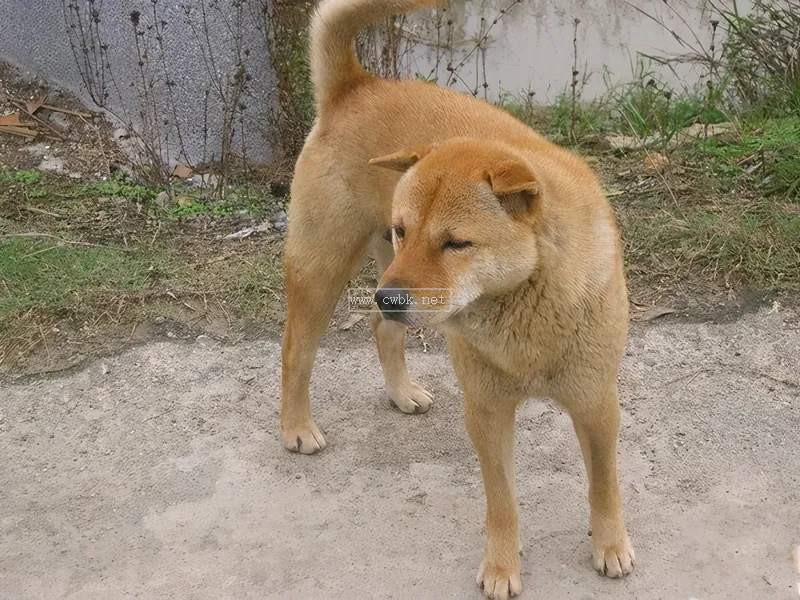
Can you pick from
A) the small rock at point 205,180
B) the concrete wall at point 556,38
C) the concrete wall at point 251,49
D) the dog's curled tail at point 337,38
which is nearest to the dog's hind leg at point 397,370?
the dog's curled tail at point 337,38

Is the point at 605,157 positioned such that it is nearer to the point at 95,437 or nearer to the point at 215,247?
the point at 215,247

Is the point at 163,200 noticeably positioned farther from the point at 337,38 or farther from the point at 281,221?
the point at 337,38

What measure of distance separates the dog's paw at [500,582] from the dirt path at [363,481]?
0.08 meters

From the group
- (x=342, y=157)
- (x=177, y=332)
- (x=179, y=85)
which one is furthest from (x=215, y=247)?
(x=342, y=157)

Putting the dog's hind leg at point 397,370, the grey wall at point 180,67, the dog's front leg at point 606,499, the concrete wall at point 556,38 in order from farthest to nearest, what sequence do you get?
the concrete wall at point 556,38
the grey wall at point 180,67
the dog's hind leg at point 397,370
the dog's front leg at point 606,499

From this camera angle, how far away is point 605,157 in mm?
5555

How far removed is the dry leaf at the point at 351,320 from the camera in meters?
4.22

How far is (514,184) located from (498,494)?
1.08m

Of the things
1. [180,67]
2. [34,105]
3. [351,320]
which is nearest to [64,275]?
[351,320]

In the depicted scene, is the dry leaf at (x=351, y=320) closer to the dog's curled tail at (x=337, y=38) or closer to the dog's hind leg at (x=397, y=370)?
the dog's hind leg at (x=397, y=370)

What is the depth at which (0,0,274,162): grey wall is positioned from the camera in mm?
5469

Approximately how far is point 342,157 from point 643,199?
8.60ft

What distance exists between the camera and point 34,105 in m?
6.09

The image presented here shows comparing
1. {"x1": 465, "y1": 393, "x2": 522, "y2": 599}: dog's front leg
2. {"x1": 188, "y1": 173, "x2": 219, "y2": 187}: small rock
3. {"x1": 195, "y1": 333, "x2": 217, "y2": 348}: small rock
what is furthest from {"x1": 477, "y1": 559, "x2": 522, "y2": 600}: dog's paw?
{"x1": 188, "y1": 173, "x2": 219, "y2": 187}: small rock
